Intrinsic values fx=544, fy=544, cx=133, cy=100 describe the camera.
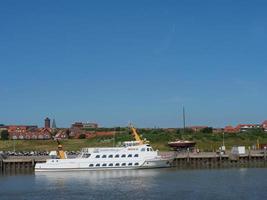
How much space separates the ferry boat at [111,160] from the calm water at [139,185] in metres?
3.13

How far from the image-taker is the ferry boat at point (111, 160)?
88.2 meters

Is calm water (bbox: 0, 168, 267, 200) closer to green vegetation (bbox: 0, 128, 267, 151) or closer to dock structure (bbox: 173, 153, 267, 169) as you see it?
dock structure (bbox: 173, 153, 267, 169)

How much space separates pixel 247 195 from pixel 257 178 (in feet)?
54.9

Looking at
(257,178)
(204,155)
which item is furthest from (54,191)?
(204,155)

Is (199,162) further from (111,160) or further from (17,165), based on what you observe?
(17,165)

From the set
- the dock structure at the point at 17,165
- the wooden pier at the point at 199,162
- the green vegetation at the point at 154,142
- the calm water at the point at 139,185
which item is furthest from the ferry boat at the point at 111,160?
the green vegetation at the point at 154,142

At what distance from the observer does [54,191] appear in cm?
6175

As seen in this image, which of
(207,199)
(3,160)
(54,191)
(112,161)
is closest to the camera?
(207,199)

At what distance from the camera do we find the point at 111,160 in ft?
293

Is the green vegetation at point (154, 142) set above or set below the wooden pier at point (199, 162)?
above

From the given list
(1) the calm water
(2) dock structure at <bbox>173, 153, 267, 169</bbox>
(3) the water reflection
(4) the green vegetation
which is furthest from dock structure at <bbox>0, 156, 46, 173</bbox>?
(4) the green vegetation

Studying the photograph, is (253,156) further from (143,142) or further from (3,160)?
(3,160)

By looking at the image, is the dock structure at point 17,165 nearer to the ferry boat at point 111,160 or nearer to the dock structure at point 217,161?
the ferry boat at point 111,160

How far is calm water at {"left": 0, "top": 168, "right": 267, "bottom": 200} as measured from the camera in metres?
56.3
